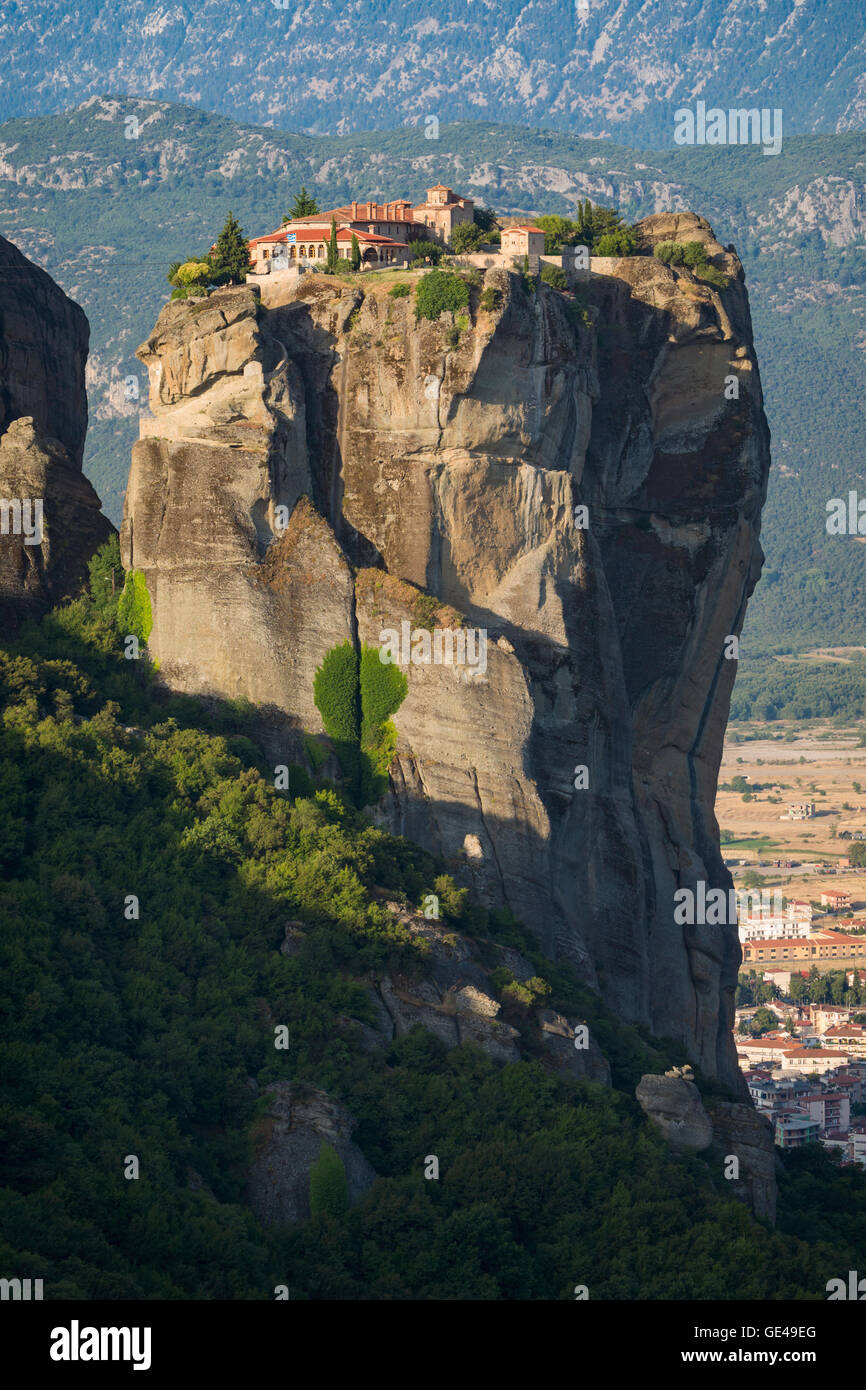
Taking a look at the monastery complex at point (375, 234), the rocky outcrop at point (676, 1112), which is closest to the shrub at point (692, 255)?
the monastery complex at point (375, 234)

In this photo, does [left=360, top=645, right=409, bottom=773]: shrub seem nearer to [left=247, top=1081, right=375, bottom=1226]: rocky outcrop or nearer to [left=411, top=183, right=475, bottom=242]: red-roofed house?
[left=247, top=1081, right=375, bottom=1226]: rocky outcrop

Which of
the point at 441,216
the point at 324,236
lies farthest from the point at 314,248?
the point at 441,216

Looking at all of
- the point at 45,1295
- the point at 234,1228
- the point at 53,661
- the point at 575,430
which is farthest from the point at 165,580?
the point at 45,1295

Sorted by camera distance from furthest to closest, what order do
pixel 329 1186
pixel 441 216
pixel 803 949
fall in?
pixel 803 949 → pixel 441 216 → pixel 329 1186

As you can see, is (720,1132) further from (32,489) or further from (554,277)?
(554,277)

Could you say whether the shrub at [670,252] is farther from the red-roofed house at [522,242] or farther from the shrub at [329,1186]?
the shrub at [329,1186]

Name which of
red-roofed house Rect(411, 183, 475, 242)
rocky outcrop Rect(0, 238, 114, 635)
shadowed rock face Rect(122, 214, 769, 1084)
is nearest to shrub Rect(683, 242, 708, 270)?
shadowed rock face Rect(122, 214, 769, 1084)
